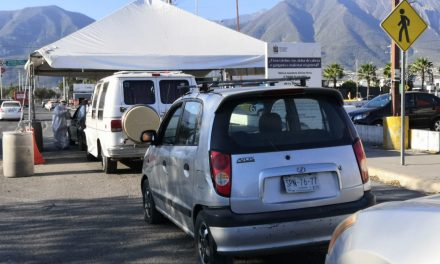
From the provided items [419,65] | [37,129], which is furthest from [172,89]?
[419,65]

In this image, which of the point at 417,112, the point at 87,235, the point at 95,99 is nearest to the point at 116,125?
the point at 95,99

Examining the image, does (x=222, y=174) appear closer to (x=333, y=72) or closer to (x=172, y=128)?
(x=172, y=128)

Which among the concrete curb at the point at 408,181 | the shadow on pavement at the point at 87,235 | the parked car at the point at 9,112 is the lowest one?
the shadow on pavement at the point at 87,235

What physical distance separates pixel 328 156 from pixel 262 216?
84cm

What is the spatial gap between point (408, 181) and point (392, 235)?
745cm

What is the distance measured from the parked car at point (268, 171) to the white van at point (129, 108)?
570cm

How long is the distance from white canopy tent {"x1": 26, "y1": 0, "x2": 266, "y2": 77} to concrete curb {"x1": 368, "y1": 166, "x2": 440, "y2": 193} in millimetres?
6454

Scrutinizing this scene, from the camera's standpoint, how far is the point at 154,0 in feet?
62.6

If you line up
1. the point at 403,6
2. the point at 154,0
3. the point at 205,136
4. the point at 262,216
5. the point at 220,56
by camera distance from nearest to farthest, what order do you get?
the point at 262,216 < the point at 205,136 < the point at 403,6 < the point at 220,56 < the point at 154,0

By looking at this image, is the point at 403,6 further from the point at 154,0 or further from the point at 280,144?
the point at 154,0

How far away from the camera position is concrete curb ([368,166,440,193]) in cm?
936

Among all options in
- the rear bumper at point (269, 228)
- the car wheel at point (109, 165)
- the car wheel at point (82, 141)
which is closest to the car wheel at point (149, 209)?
the rear bumper at point (269, 228)

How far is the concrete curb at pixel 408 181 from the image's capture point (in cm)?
936

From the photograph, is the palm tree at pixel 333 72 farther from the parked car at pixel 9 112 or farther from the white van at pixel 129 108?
the white van at pixel 129 108
